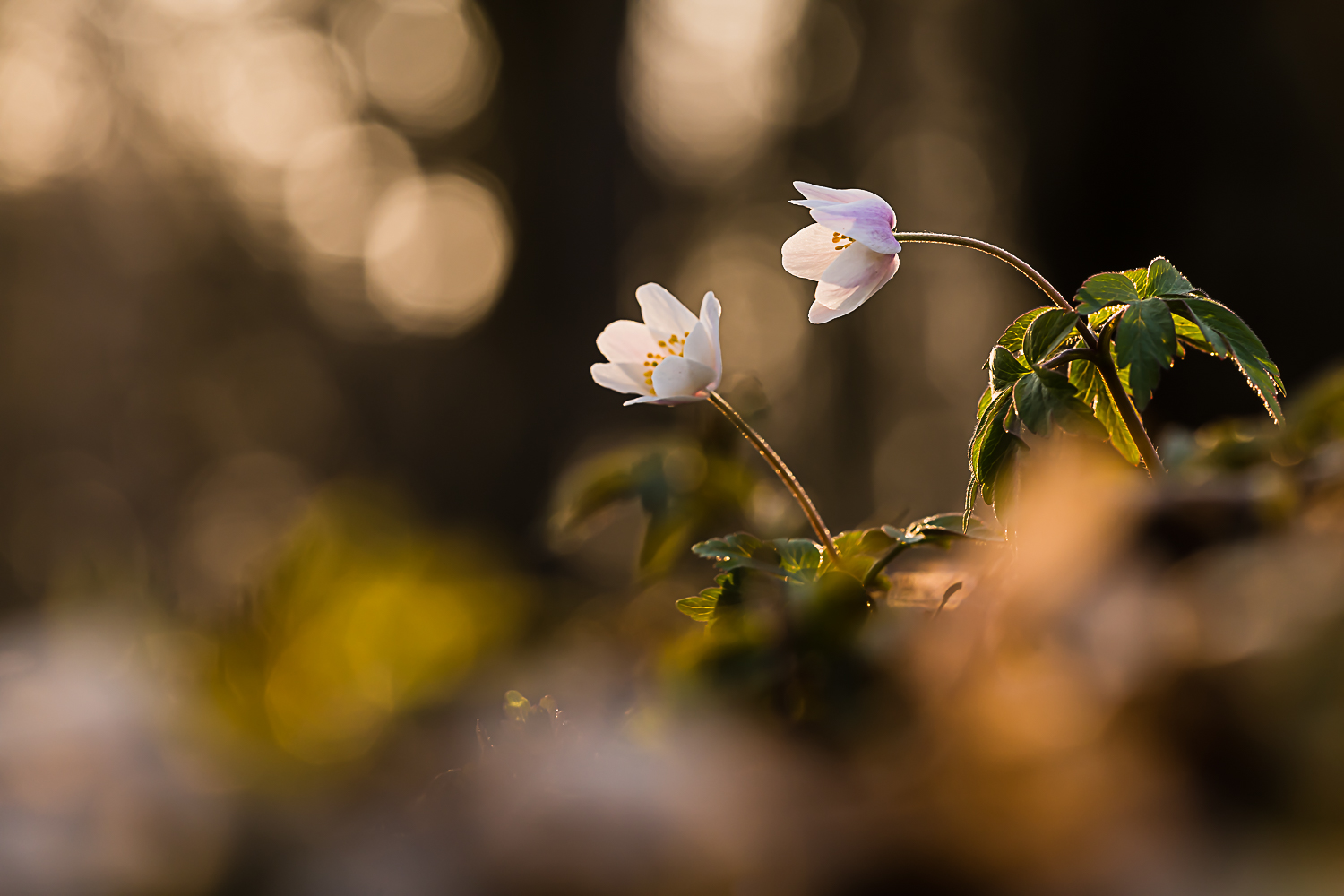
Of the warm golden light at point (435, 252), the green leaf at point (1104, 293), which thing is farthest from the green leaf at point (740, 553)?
the warm golden light at point (435, 252)

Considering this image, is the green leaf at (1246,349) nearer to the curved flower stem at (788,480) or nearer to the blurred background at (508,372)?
the blurred background at (508,372)

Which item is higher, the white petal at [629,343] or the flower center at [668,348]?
the white petal at [629,343]

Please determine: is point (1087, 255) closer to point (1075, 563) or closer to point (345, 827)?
point (1075, 563)

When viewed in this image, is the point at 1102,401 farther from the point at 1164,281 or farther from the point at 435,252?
the point at 435,252

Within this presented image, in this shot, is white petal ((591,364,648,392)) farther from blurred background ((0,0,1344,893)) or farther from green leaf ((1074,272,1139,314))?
green leaf ((1074,272,1139,314))

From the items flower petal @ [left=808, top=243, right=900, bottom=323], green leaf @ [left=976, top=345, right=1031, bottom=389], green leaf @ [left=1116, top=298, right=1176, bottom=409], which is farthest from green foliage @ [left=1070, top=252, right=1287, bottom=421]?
flower petal @ [left=808, top=243, right=900, bottom=323]

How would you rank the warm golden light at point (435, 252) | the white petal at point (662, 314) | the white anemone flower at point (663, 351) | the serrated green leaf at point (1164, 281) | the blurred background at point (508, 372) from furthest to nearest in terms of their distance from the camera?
the warm golden light at point (435, 252) < the white petal at point (662, 314) < the white anemone flower at point (663, 351) < the serrated green leaf at point (1164, 281) < the blurred background at point (508, 372)

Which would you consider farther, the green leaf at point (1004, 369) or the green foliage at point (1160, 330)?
the green leaf at point (1004, 369)
